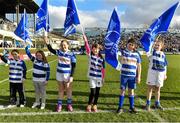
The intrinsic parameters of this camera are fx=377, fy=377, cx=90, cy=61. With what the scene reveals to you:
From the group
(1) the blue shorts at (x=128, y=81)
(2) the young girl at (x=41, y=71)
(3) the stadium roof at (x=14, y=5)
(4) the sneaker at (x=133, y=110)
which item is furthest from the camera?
(3) the stadium roof at (x=14, y=5)

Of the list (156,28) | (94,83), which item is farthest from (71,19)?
(156,28)

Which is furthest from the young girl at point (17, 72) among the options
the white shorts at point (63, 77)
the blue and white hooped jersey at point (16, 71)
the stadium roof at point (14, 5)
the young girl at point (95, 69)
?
the stadium roof at point (14, 5)

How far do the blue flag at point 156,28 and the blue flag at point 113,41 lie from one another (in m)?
0.70

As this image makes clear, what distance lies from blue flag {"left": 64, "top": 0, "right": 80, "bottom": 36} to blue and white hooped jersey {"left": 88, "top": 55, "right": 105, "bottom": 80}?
1.06 metres

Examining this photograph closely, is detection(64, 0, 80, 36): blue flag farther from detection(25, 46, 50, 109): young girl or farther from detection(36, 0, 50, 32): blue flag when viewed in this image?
detection(25, 46, 50, 109): young girl

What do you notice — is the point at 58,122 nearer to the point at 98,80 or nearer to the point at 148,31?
the point at 98,80

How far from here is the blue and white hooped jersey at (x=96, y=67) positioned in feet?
29.6

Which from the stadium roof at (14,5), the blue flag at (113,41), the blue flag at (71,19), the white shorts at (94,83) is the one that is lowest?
the white shorts at (94,83)

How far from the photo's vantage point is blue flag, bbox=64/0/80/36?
9613 millimetres

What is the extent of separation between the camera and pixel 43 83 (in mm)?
9500

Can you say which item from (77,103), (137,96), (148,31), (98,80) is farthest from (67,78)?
(137,96)

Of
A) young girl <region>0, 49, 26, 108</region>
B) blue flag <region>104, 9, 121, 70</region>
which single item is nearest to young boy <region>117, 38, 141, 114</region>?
blue flag <region>104, 9, 121, 70</region>

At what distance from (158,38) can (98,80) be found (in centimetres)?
190

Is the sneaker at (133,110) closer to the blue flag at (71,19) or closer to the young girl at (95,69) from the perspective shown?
the young girl at (95,69)
